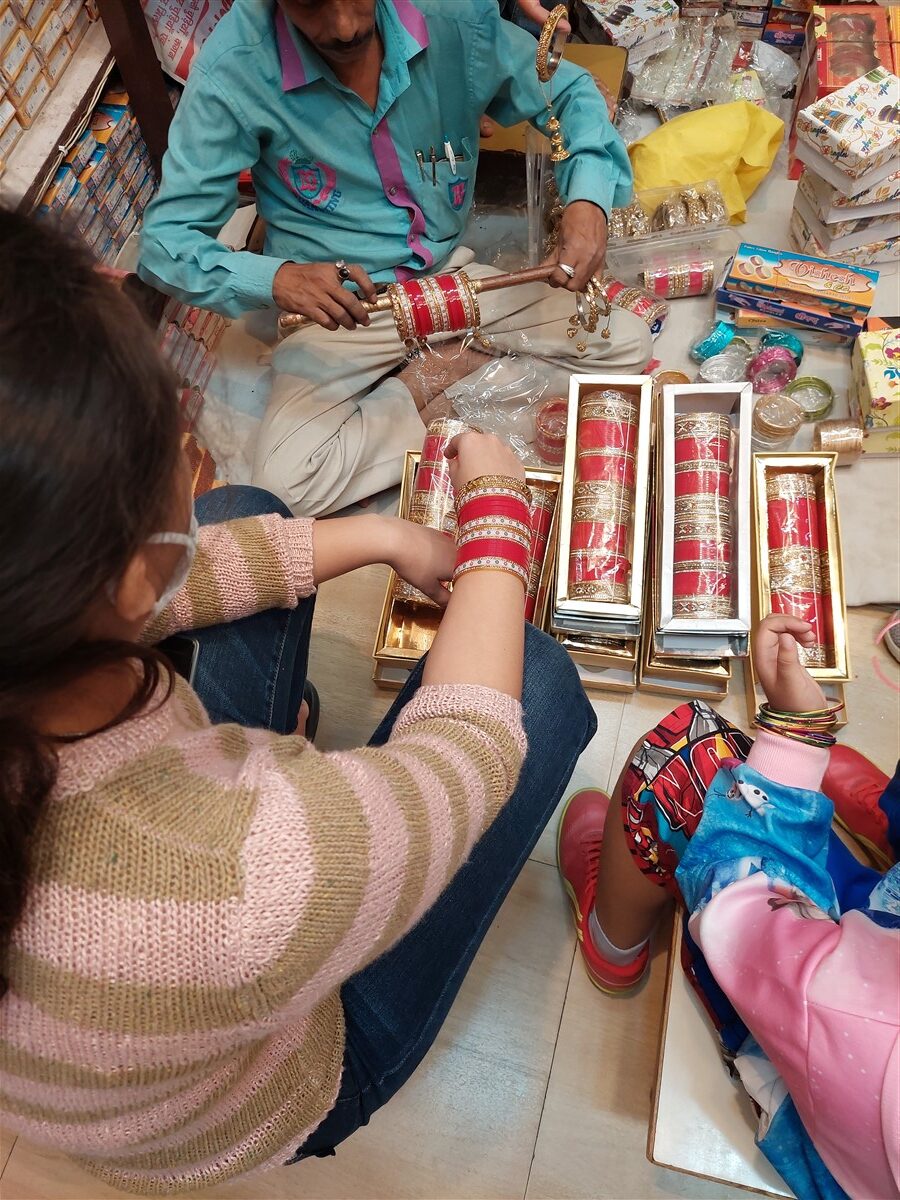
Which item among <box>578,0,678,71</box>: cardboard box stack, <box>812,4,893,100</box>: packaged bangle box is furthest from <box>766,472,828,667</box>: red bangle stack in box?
<box>578,0,678,71</box>: cardboard box stack

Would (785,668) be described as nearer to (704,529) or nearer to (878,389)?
(704,529)

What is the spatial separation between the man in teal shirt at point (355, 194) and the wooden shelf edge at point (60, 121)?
242 millimetres

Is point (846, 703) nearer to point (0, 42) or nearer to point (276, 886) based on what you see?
point (276, 886)

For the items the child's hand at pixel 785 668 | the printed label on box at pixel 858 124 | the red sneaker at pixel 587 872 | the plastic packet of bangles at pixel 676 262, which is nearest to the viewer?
the child's hand at pixel 785 668

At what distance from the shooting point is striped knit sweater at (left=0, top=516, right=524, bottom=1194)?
1.52 ft

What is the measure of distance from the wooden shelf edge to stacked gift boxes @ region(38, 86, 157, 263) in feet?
0.12

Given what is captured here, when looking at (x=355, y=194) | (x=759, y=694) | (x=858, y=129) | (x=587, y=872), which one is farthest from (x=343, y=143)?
(x=587, y=872)

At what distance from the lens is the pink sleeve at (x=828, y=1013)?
2.03 ft

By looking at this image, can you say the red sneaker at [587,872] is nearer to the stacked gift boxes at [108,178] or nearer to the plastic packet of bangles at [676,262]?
the plastic packet of bangles at [676,262]

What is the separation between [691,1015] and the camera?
84 centimetres

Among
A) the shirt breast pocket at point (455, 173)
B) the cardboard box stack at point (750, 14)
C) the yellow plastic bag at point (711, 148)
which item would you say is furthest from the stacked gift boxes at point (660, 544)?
the cardboard box stack at point (750, 14)

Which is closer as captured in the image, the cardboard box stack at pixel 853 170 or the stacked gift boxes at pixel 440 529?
the stacked gift boxes at pixel 440 529

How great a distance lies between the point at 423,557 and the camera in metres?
1.03

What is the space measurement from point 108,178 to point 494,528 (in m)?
1.36
